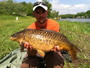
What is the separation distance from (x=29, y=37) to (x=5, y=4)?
3828cm

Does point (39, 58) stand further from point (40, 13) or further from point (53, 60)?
point (40, 13)

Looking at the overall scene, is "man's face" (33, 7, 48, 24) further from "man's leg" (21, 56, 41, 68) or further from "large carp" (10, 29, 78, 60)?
"man's leg" (21, 56, 41, 68)

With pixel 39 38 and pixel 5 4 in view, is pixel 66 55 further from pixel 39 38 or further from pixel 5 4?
pixel 5 4

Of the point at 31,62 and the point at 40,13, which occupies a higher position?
the point at 40,13

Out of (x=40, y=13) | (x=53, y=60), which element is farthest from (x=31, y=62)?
(x=40, y=13)

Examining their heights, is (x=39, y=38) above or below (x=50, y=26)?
below

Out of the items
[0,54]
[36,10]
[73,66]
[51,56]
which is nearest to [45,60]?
[51,56]

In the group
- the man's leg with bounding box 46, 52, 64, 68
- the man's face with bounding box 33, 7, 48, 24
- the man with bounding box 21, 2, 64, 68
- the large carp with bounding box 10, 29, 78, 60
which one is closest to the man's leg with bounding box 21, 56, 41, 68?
the man with bounding box 21, 2, 64, 68

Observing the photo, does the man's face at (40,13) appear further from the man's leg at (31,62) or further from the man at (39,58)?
the man's leg at (31,62)

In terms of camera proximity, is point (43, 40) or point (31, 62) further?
point (31, 62)

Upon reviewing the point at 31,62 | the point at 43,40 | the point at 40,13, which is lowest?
the point at 31,62

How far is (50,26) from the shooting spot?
2.41m

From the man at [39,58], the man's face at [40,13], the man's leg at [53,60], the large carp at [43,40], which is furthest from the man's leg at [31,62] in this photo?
the man's face at [40,13]

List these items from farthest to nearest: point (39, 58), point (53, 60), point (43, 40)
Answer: point (39, 58) < point (53, 60) < point (43, 40)
